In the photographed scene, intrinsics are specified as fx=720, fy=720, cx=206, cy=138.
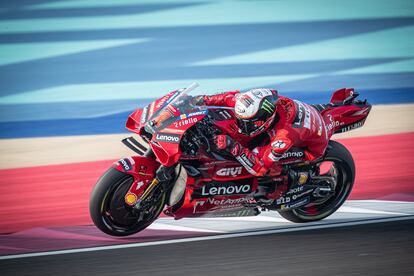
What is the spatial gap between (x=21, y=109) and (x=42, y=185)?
2.67m

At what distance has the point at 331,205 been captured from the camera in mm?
7715

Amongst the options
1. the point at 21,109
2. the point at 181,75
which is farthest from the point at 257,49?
the point at 21,109

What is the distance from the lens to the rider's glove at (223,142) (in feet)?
21.4

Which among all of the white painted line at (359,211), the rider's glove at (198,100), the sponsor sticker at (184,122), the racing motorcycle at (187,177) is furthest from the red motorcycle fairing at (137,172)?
the white painted line at (359,211)

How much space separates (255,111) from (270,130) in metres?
0.47

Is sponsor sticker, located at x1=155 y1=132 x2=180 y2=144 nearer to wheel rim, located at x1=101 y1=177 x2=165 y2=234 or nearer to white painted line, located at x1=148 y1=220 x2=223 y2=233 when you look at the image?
wheel rim, located at x1=101 y1=177 x2=165 y2=234

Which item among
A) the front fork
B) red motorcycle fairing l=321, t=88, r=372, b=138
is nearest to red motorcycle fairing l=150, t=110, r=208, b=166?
the front fork

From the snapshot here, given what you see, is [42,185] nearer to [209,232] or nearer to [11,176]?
[11,176]

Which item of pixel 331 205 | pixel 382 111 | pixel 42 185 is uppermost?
pixel 382 111

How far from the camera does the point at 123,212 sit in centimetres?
673

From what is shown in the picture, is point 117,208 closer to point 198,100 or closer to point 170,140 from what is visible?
point 170,140

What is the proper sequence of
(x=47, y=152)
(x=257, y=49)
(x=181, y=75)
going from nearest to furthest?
(x=47, y=152), (x=181, y=75), (x=257, y=49)

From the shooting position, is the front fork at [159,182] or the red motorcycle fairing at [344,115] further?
the red motorcycle fairing at [344,115]

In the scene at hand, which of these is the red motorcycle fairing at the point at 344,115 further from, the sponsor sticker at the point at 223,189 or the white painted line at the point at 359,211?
the sponsor sticker at the point at 223,189
